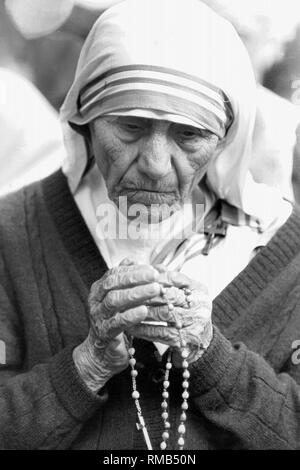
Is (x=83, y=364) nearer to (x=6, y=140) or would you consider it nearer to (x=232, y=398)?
(x=232, y=398)

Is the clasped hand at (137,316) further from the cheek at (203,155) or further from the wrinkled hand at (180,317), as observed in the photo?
the cheek at (203,155)

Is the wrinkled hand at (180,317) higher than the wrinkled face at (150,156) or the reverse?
the reverse

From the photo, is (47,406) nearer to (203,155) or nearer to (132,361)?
(132,361)

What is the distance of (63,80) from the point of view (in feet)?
5.50

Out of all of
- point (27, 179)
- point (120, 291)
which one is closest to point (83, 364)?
point (120, 291)

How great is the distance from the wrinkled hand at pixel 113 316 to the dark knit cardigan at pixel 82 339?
34 mm

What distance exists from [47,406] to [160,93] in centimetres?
62

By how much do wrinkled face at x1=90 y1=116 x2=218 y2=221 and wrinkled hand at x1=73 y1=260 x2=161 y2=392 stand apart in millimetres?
162

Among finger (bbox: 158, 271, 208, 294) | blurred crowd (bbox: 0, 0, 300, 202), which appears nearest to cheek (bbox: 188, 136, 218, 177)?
finger (bbox: 158, 271, 208, 294)

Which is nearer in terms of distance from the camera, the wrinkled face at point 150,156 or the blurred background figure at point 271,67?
the wrinkled face at point 150,156

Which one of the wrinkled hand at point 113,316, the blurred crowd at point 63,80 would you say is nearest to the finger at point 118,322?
the wrinkled hand at point 113,316

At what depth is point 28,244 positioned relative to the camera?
4.65 feet

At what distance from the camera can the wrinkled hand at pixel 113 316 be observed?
1089mm

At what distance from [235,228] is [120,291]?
0.41m
